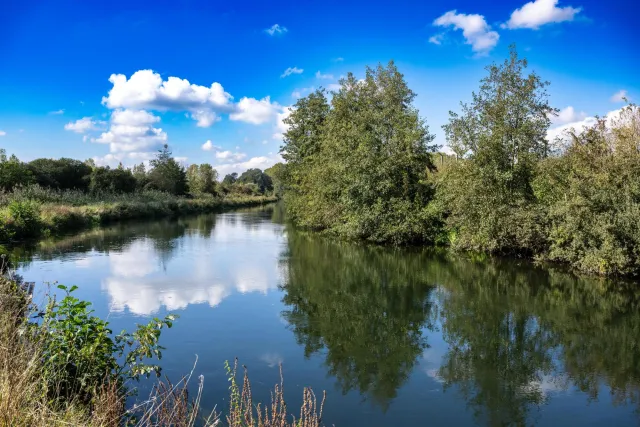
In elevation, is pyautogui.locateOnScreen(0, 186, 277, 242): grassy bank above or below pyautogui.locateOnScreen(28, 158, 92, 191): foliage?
below

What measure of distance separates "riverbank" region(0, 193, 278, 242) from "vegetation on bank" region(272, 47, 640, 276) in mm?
16137

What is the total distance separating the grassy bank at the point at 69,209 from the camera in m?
22.7

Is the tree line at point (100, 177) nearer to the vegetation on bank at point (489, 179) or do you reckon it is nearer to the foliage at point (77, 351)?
the vegetation on bank at point (489, 179)

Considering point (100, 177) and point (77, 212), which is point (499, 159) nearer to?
point (77, 212)

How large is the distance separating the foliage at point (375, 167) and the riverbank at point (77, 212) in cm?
1585

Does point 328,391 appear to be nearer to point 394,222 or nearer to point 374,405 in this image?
point 374,405

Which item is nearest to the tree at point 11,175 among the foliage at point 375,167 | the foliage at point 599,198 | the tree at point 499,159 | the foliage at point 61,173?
the foliage at point 61,173

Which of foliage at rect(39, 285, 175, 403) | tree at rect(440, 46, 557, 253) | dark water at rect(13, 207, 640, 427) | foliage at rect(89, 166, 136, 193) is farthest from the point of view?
foliage at rect(89, 166, 136, 193)

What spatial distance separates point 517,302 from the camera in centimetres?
1276

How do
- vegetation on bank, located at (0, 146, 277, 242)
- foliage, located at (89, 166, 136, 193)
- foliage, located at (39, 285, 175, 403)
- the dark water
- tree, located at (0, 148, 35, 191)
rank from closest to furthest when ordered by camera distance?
foliage, located at (39, 285, 175, 403), the dark water, vegetation on bank, located at (0, 146, 277, 242), tree, located at (0, 148, 35, 191), foliage, located at (89, 166, 136, 193)

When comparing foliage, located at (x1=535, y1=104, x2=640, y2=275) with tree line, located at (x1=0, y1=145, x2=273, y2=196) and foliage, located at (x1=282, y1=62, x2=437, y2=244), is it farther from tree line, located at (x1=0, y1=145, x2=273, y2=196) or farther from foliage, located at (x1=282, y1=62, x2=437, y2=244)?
tree line, located at (x1=0, y1=145, x2=273, y2=196)

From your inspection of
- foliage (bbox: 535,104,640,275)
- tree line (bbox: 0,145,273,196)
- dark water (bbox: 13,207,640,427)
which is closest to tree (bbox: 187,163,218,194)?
tree line (bbox: 0,145,273,196)

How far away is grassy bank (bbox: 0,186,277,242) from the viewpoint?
22734 millimetres

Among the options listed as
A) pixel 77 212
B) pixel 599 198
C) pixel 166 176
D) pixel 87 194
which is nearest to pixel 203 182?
pixel 166 176
